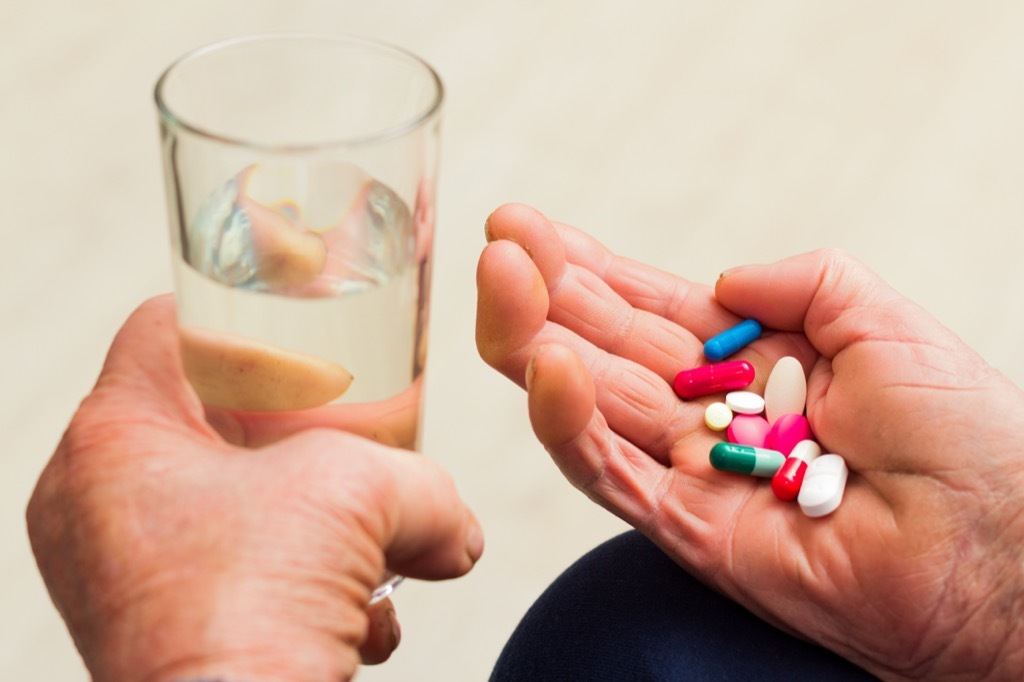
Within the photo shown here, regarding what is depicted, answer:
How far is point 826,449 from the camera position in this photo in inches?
46.3

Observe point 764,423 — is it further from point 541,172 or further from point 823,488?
point 541,172

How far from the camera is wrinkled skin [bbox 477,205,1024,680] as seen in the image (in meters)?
1.03

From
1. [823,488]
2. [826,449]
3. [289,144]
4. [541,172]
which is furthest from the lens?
[541,172]

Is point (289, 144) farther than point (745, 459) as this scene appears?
No

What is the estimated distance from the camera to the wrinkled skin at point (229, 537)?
0.70 metres

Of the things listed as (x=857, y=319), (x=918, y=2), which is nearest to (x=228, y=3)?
(x=918, y=2)

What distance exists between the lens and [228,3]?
258 cm

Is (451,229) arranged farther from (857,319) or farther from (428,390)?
(857,319)

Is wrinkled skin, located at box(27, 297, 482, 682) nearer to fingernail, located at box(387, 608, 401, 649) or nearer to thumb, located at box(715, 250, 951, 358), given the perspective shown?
fingernail, located at box(387, 608, 401, 649)

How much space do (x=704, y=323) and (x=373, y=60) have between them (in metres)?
0.63

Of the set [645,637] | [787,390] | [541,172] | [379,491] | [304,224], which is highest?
[304,224]

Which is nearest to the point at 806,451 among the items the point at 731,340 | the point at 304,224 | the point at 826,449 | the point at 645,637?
the point at 826,449

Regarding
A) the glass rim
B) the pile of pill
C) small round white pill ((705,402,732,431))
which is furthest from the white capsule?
the glass rim

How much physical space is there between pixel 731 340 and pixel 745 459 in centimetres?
16
